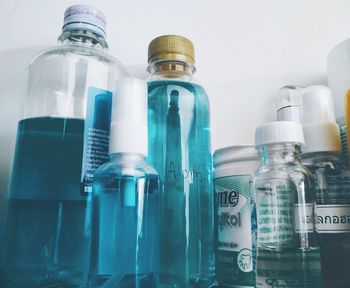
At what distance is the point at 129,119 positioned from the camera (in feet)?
1.29

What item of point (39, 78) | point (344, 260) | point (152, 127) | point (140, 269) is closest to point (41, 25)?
point (39, 78)

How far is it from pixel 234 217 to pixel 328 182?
12cm

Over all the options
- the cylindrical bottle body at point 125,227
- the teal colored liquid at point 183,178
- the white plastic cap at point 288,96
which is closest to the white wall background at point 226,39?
the white plastic cap at point 288,96

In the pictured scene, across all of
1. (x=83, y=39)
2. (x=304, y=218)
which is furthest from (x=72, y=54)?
(x=304, y=218)

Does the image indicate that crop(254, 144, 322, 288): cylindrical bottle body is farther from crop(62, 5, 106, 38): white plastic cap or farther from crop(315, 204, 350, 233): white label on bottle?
crop(62, 5, 106, 38): white plastic cap

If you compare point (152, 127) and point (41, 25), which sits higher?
point (41, 25)

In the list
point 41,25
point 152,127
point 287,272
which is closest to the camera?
point 287,272

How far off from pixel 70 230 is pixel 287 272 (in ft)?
0.76

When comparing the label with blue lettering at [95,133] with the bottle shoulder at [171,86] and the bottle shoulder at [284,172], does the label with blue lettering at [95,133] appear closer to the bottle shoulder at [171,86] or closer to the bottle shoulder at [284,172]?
the bottle shoulder at [171,86]

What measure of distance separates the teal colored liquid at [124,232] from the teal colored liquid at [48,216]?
40 millimetres

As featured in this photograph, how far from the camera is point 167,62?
0.47 m

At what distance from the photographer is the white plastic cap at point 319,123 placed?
0.44 meters

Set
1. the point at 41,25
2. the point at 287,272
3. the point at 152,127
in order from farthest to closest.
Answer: the point at 41,25 < the point at 152,127 < the point at 287,272

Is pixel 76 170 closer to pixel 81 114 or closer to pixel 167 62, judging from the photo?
pixel 81 114
